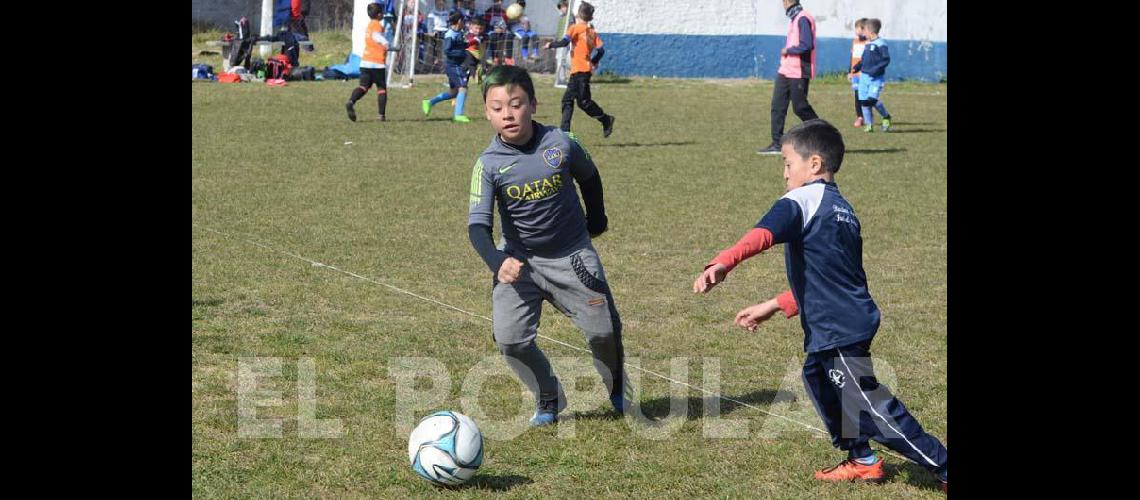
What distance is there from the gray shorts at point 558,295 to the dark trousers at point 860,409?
116 centimetres

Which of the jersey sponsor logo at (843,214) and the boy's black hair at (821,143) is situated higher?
the boy's black hair at (821,143)

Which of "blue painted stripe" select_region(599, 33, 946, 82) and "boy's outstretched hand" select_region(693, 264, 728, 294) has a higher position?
"blue painted stripe" select_region(599, 33, 946, 82)

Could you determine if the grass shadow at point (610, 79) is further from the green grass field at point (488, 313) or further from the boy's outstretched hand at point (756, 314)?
the boy's outstretched hand at point (756, 314)

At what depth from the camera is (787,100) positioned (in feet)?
55.6

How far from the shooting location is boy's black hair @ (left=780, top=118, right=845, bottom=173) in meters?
5.24

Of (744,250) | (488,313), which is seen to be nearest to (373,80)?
(488,313)

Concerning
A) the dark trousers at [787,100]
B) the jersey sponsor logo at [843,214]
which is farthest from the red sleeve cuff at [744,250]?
the dark trousers at [787,100]

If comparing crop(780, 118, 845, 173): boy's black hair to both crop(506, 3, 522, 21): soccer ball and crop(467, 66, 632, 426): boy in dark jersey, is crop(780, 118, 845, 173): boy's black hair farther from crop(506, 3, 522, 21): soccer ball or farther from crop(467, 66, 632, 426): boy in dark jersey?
crop(506, 3, 522, 21): soccer ball

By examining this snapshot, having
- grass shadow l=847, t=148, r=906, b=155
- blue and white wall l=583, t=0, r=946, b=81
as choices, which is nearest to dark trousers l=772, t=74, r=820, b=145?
grass shadow l=847, t=148, r=906, b=155

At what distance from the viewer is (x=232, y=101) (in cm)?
2341

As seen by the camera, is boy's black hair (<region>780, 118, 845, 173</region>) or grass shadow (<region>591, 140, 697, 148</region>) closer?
boy's black hair (<region>780, 118, 845, 173</region>)

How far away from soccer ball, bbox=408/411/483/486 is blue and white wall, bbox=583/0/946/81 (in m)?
29.4

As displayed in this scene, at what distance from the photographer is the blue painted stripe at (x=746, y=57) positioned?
34.4m

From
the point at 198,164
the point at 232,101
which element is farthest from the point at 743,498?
the point at 232,101
